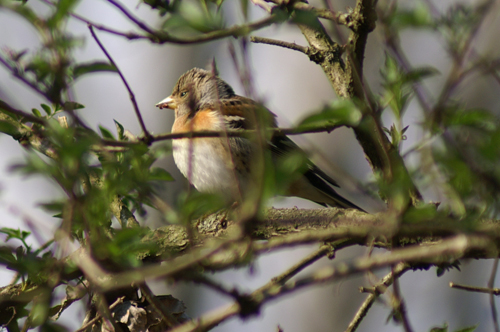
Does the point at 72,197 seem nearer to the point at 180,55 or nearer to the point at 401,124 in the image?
the point at 401,124

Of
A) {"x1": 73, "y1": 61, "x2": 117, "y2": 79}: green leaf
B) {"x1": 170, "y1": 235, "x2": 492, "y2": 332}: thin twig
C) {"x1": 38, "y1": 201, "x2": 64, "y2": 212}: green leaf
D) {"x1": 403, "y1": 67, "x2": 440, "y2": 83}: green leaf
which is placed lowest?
{"x1": 170, "y1": 235, "x2": 492, "y2": 332}: thin twig

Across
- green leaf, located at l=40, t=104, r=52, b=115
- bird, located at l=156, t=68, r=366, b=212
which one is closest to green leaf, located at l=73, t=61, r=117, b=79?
green leaf, located at l=40, t=104, r=52, b=115

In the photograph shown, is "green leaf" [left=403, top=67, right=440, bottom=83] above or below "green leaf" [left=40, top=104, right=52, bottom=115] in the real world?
below

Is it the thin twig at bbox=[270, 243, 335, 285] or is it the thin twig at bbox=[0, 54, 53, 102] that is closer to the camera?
the thin twig at bbox=[0, 54, 53, 102]

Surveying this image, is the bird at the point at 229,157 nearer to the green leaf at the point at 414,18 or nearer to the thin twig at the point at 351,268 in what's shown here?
the green leaf at the point at 414,18

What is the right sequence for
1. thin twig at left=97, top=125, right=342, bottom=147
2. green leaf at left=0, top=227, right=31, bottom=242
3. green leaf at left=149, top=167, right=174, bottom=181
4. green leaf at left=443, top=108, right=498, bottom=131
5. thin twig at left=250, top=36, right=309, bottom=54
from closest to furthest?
green leaf at left=443, top=108, right=498, bottom=131 → thin twig at left=97, top=125, right=342, bottom=147 → green leaf at left=149, top=167, right=174, bottom=181 → green leaf at left=0, top=227, right=31, bottom=242 → thin twig at left=250, top=36, right=309, bottom=54

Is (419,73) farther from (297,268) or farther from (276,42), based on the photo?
(276,42)

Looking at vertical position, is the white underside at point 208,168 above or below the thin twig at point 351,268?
above

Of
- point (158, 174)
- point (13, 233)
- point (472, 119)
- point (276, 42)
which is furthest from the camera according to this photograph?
point (276, 42)

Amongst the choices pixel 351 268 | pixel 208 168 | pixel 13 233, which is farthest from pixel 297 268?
pixel 208 168

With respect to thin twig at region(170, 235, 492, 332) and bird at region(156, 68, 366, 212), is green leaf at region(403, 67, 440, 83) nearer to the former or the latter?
thin twig at region(170, 235, 492, 332)

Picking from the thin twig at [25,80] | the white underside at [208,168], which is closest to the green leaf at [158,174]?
the thin twig at [25,80]

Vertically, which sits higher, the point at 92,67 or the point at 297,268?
the point at 92,67

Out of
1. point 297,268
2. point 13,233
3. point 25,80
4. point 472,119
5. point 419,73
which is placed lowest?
point 297,268
